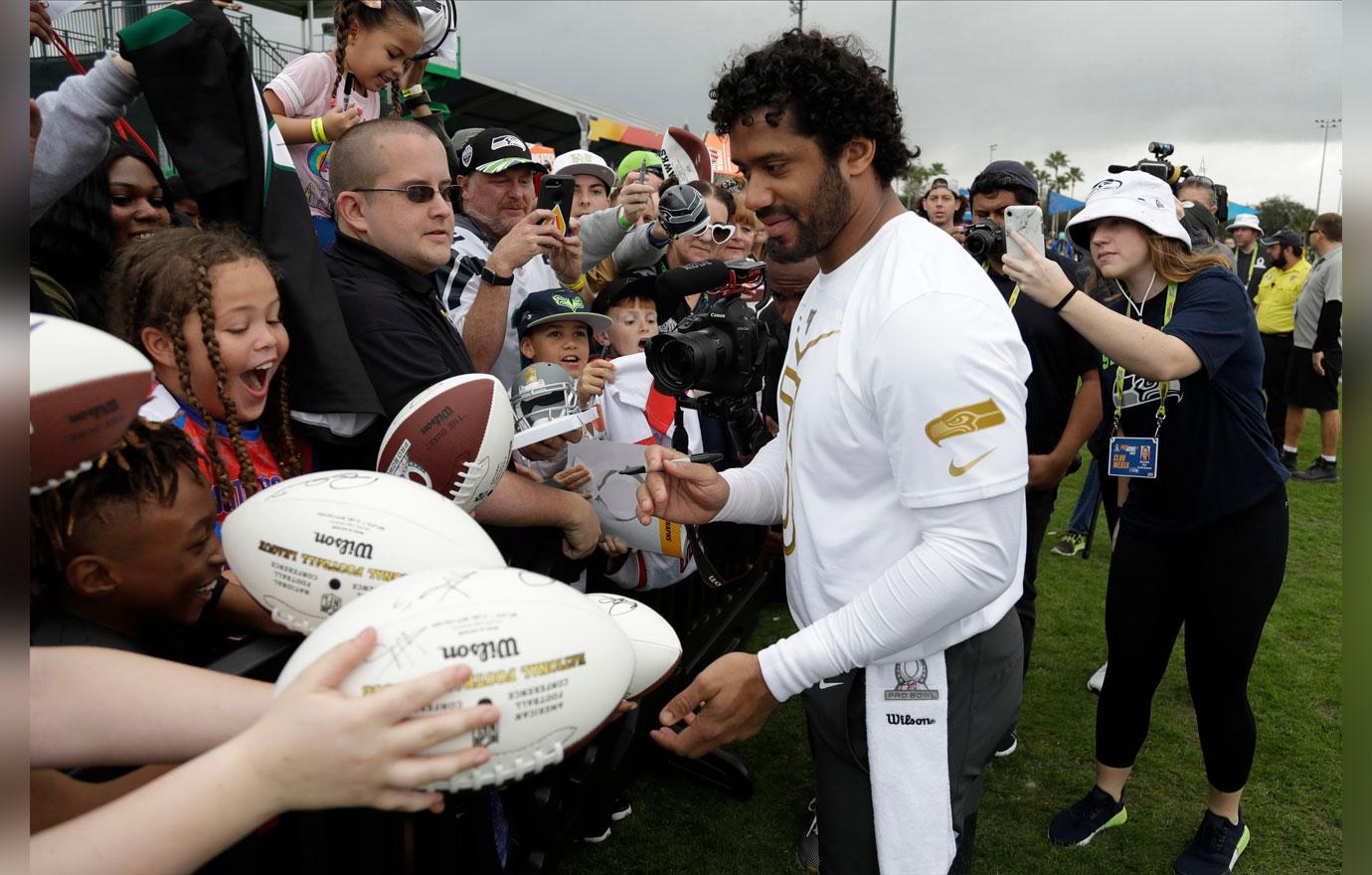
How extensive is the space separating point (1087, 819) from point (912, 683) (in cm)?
219

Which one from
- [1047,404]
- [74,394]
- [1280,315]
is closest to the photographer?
[74,394]

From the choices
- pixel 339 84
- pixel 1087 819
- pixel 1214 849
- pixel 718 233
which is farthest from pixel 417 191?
pixel 1214 849

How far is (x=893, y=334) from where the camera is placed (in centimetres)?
173

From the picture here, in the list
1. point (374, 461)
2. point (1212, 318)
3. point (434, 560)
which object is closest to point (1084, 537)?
point (1212, 318)

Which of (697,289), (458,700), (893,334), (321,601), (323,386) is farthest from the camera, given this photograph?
(697,289)

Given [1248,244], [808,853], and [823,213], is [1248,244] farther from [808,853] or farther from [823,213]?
[823,213]

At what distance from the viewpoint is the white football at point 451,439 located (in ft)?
6.56

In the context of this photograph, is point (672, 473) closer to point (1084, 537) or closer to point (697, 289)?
→ point (697, 289)

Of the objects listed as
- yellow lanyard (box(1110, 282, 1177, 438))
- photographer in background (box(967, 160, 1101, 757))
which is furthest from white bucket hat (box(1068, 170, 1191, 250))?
photographer in background (box(967, 160, 1101, 757))

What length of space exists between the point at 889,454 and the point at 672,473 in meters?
0.72

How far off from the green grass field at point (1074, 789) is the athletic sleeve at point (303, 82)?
3.19 m

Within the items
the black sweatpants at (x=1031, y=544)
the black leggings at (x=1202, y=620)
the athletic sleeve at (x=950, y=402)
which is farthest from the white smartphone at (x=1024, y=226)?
the athletic sleeve at (x=950, y=402)

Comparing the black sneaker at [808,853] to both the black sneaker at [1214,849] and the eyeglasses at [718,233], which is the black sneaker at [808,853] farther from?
the eyeglasses at [718,233]

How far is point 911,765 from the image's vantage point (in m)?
1.84
